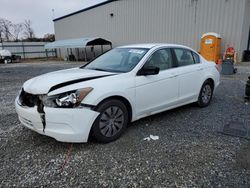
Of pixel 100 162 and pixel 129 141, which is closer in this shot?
pixel 100 162

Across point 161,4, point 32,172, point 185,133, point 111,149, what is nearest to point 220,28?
point 161,4

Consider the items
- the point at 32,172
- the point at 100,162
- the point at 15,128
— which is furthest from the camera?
the point at 15,128

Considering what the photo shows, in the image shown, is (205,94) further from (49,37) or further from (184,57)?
(49,37)

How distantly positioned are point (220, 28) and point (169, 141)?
40.9 feet

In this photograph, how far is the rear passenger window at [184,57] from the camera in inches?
161

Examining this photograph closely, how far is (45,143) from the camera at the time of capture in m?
3.10

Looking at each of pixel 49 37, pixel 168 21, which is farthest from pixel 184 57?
pixel 49 37

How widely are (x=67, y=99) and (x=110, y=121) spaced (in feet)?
2.44

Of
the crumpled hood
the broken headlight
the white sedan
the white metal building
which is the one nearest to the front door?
the white sedan

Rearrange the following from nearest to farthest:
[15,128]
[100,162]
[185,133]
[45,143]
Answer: [100,162] → [45,143] → [185,133] → [15,128]

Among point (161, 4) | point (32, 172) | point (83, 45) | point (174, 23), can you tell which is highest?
point (161, 4)

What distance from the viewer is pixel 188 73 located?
4.12 meters

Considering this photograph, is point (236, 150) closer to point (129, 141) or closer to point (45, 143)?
point (129, 141)

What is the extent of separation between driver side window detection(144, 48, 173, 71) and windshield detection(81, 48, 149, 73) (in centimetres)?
18
